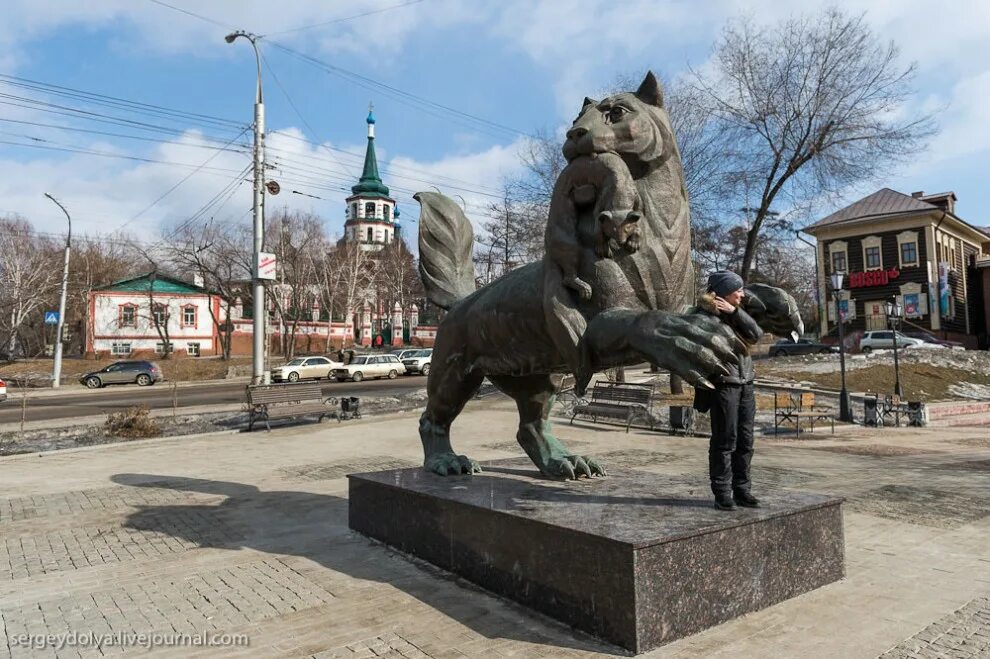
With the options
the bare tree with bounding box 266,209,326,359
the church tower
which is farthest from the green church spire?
the bare tree with bounding box 266,209,326,359

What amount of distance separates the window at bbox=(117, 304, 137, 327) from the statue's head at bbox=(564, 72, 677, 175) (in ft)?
142

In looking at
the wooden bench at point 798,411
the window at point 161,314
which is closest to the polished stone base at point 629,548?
the wooden bench at point 798,411

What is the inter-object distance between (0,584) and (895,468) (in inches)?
365

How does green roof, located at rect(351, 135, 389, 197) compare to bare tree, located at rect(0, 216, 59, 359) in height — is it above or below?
above

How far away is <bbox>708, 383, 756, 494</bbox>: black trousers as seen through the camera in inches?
131

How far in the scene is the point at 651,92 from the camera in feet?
12.2

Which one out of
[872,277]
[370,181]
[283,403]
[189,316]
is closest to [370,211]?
[370,181]

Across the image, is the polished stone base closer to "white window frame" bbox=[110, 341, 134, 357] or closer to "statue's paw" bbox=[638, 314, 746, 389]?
"statue's paw" bbox=[638, 314, 746, 389]

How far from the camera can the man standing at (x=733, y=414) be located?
3.09m

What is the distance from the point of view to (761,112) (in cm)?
2098

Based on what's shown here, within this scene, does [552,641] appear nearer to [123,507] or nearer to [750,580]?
[750,580]

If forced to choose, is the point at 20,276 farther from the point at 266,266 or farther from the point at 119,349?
the point at 266,266

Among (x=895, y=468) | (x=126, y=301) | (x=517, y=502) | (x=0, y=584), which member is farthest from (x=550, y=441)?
(x=126, y=301)

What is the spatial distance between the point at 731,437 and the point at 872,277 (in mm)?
35929
